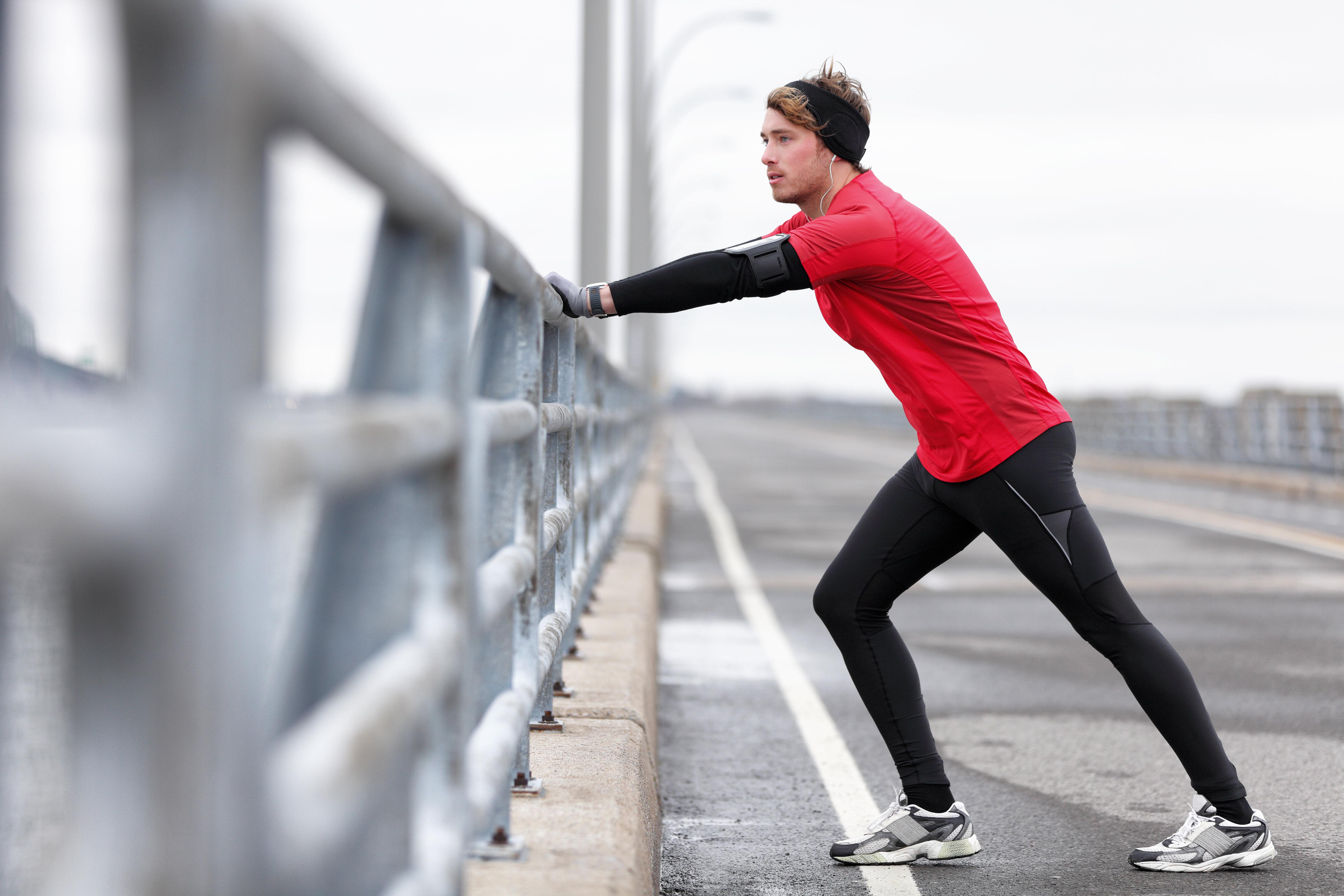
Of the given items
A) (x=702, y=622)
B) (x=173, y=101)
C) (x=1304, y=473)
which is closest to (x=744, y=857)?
(x=173, y=101)

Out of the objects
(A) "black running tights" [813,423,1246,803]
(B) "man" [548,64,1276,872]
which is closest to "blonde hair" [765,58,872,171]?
(B) "man" [548,64,1276,872]

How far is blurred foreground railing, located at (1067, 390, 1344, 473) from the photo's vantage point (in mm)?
26531

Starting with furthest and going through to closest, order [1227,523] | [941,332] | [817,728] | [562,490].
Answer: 1. [1227,523]
2. [817,728]
3. [562,490]
4. [941,332]

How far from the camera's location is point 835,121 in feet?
14.4

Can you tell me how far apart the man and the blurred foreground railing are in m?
23.2

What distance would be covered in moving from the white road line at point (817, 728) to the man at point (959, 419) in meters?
0.25

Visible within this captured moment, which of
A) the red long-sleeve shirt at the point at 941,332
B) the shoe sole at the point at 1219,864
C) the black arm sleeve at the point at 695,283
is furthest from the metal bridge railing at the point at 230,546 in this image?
the shoe sole at the point at 1219,864

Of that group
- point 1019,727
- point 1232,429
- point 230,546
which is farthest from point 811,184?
point 1232,429

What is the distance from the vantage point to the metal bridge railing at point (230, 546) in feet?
3.21

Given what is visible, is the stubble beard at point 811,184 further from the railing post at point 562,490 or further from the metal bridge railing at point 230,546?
the metal bridge railing at point 230,546

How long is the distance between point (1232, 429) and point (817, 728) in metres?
27.4

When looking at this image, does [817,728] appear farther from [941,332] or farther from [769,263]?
[769,263]

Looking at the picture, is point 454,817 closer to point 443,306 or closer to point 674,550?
point 443,306

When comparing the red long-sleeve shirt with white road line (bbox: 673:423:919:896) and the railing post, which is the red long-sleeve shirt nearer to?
the railing post
